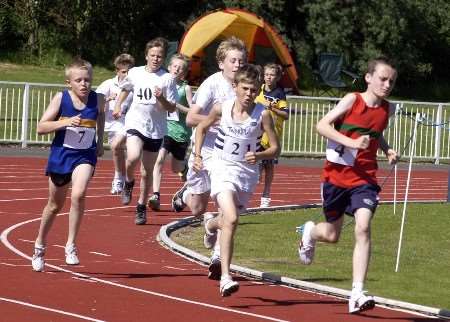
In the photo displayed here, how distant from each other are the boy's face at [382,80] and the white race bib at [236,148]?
1.28m

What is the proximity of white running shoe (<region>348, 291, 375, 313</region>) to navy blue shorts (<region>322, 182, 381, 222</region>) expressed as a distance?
72 cm

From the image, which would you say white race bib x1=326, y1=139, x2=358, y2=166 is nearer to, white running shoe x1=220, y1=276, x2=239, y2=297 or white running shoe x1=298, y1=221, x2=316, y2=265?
white running shoe x1=298, y1=221, x2=316, y2=265

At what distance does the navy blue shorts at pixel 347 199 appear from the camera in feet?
33.0

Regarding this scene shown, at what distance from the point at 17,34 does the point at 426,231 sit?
3820 centimetres

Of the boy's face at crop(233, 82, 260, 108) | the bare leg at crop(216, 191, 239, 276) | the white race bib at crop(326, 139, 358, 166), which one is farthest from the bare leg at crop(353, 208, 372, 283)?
the boy's face at crop(233, 82, 260, 108)

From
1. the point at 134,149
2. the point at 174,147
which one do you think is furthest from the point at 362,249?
the point at 174,147

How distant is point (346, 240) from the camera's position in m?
14.9

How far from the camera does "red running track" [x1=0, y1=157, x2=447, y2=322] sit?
966 centimetres

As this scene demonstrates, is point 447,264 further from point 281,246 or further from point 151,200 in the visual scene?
point 151,200

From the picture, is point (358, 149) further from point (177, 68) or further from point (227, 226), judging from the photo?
point (177, 68)

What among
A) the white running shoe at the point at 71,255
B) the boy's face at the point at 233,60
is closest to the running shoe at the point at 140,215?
the white running shoe at the point at 71,255

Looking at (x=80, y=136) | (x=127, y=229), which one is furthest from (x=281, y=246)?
(x=80, y=136)

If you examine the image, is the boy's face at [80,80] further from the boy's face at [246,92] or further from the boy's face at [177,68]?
the boy's face at [177,68]

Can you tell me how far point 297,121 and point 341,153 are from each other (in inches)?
782
